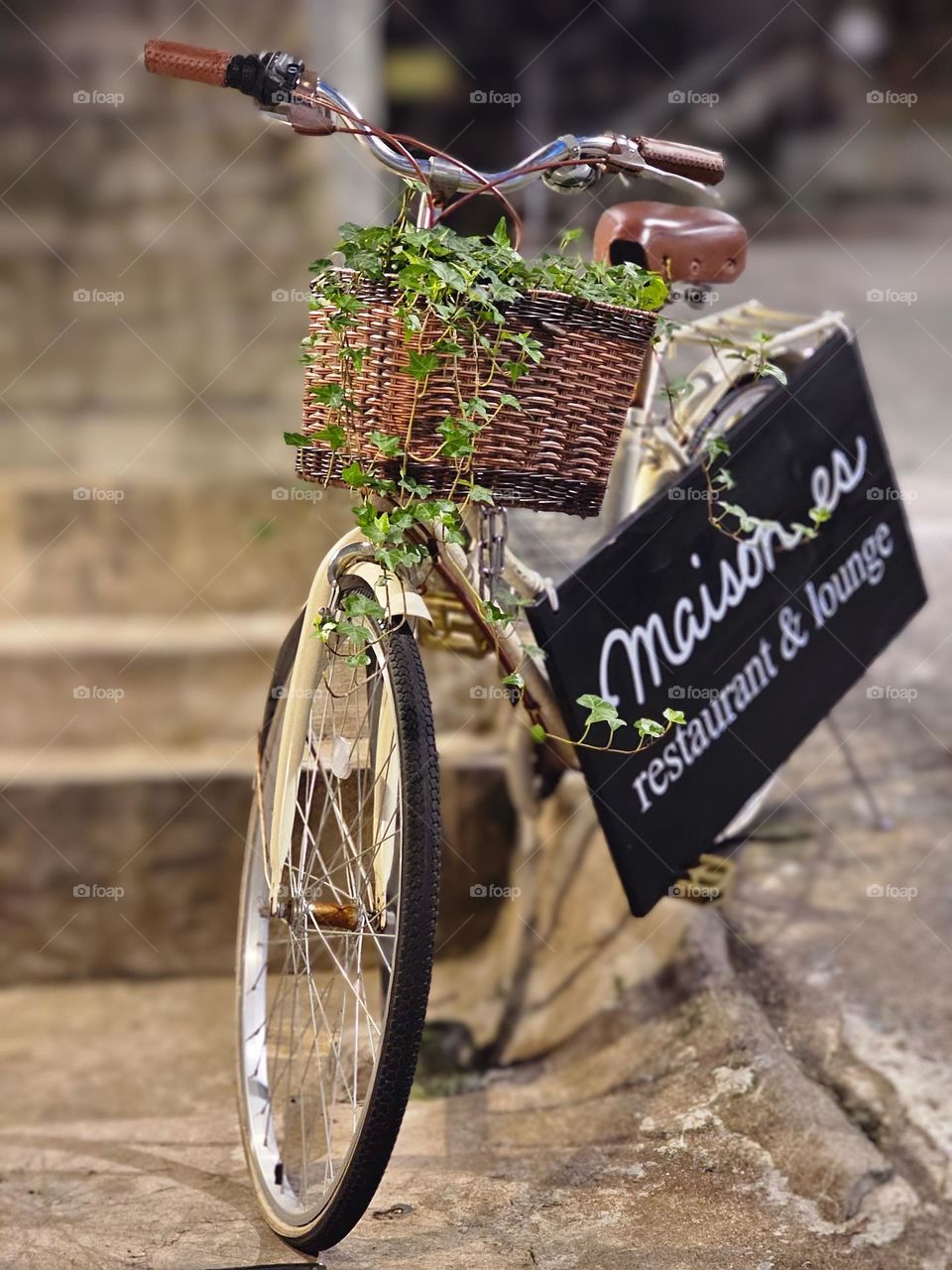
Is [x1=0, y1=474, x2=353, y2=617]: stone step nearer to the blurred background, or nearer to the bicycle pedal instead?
the blurred background

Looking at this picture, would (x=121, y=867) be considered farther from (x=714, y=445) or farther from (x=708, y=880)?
(x=714, y=445)

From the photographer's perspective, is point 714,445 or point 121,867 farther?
point 121,867

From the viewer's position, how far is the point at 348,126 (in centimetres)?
172

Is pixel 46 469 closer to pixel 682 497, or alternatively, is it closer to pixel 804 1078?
pixel 682 497

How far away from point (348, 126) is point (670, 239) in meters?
0.61

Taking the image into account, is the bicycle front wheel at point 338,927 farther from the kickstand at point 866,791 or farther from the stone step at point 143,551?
the stone step at point 143,551

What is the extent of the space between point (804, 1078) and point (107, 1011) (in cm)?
192

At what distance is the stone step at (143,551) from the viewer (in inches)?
165

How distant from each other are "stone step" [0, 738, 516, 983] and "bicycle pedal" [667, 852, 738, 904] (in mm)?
896

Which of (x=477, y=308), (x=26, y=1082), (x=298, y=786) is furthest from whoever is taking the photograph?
(x=26, y=1082)

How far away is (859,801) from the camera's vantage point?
10.2 ft

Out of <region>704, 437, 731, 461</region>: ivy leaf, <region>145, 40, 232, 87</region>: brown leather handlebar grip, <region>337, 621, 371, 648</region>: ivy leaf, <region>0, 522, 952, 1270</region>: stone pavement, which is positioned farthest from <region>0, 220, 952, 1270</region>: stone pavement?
<region>145, 40, 232, 87</region>: brown leather handlebar grip

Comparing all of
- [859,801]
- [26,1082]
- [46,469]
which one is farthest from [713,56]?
[26,1082]

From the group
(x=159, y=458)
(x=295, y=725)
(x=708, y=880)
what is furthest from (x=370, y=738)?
(x=159, y=458)
